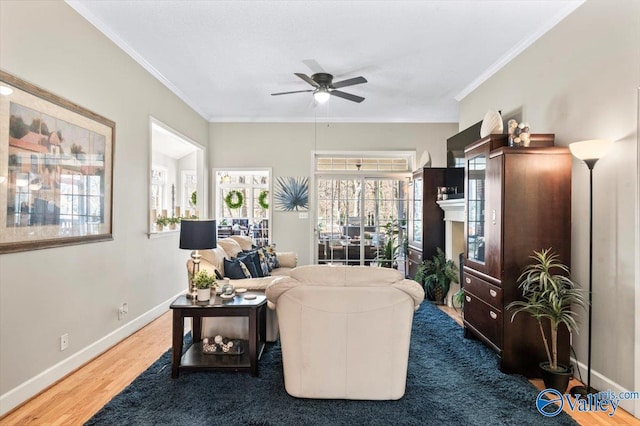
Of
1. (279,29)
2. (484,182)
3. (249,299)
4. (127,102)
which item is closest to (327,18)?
(279,29)

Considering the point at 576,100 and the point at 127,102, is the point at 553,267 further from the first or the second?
the point at 127,102

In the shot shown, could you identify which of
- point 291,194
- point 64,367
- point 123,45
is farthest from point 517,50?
point 64,367

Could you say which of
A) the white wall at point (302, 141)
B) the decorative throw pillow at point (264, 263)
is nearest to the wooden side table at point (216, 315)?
the decorative throw pillow at point (264, 263)

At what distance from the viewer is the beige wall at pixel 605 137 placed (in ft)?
7.82

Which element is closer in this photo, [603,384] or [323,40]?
[603,384]

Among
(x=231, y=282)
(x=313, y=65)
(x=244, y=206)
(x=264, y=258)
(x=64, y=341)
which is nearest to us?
(x=64, y=341)

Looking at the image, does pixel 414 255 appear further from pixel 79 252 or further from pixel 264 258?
pixel 79 252

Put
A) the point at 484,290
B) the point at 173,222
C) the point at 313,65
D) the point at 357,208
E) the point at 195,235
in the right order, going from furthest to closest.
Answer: the point at 357,208 → the point at 173,222 → the point at 313,65 → the point at 484,290 → the point at 195,235

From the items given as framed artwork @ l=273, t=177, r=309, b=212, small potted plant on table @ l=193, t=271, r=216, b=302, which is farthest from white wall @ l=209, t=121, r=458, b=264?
small potted plant on table @ l=193, t=271, r=216, b=302

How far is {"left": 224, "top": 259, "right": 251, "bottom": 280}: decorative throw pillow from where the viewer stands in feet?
11.5

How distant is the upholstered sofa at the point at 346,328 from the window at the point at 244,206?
15.2 ft

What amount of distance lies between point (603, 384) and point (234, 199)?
235 inches

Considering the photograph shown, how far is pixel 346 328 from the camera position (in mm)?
2336

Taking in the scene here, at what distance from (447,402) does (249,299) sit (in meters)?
1.58
